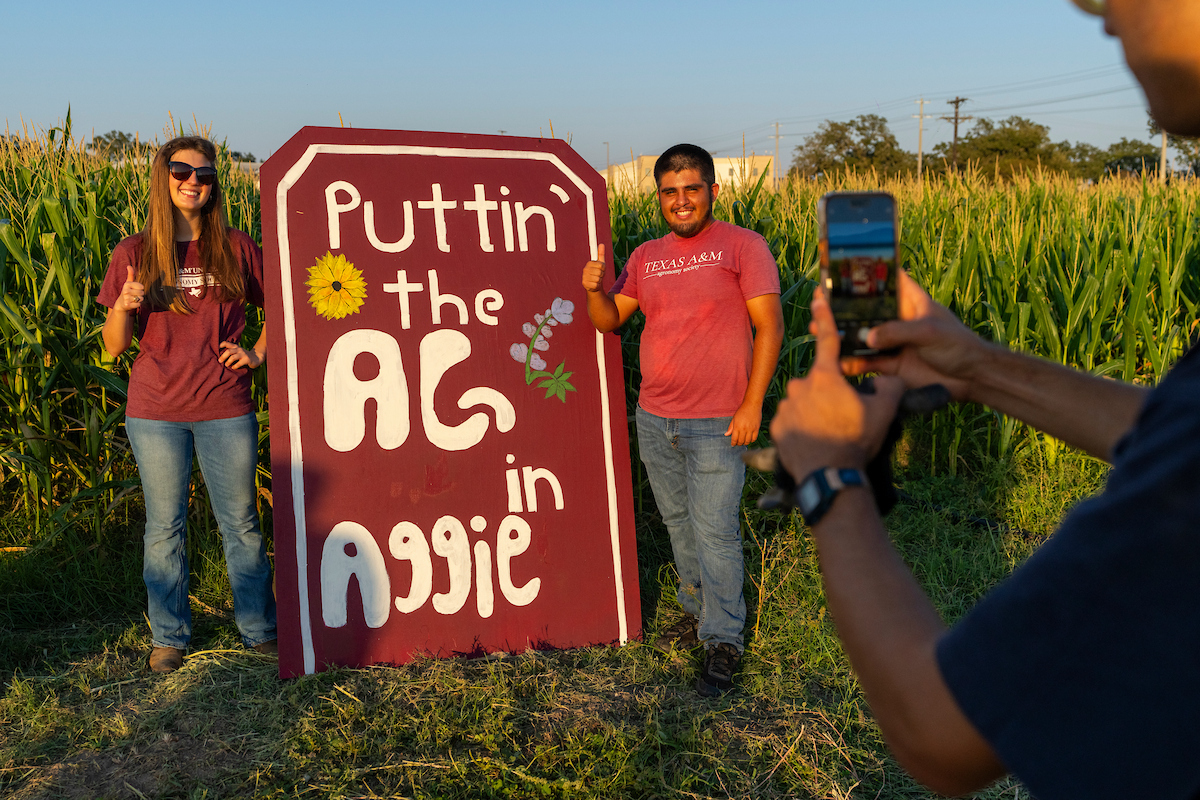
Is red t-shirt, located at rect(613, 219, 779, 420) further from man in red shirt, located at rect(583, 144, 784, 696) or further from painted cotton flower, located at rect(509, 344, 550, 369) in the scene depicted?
painted cotton flower, located at rect(509, 344, 550, 369)

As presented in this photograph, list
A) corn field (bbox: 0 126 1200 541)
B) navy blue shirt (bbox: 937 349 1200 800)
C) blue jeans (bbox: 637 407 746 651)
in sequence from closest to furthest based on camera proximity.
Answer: navy blue shirt (bbox: 937 349 1200 800), blue jeans (bbox: 637 407 746 651), corn field (bbox: 0 126 1200 541)

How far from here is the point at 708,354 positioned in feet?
10.8

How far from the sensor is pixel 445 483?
339cm

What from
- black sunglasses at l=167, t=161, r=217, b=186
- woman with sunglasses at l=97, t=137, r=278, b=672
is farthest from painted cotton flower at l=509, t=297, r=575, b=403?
black sunglasses at l=167, t=161, r=217, b=186

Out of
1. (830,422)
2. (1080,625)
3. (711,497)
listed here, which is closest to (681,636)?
(711,497)

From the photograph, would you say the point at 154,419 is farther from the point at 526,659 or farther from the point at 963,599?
the point at 963,599

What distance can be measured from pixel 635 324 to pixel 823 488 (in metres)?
3.61

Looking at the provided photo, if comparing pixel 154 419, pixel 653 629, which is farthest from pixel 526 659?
pixel 154 419

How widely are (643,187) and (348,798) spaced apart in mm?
4496

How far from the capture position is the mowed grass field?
8.89 feet

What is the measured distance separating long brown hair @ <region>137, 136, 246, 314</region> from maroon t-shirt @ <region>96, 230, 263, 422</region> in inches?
1.4

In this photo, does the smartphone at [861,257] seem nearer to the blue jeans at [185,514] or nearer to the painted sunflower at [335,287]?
the painted sunflower at [335,287]

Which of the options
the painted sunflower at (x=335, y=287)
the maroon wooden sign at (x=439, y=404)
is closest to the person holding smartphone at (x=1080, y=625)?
the maroon wooden sign at (x=439, y=404)

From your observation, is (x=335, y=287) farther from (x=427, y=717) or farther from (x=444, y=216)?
(x=427, y=717)
